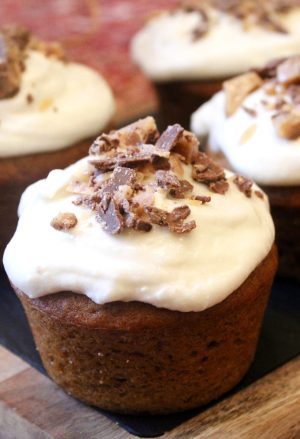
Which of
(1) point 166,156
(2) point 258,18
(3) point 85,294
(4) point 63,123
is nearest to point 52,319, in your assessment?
(3) point 85,294

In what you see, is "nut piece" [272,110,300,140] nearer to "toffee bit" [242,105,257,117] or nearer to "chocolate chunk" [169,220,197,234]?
"toffee bit" [242,105,257,117]

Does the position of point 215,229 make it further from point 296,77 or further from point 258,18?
point 258,18

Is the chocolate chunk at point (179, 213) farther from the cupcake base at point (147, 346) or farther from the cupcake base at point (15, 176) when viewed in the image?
the cupcake base at point (15, 176)

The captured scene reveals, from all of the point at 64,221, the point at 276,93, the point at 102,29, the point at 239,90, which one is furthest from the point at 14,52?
the point at 102,29

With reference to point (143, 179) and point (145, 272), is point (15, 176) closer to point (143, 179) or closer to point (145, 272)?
point (143, 179)

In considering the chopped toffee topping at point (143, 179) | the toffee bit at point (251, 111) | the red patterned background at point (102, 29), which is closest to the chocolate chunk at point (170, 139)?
the chopped toffee topping at point (143, 179)

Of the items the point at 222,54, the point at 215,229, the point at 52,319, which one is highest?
the point at 215,229

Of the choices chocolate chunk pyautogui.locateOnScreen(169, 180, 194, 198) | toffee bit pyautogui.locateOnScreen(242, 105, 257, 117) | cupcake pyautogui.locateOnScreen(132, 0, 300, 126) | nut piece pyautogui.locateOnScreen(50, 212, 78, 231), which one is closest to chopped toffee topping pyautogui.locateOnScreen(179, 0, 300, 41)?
cupcake pyautogui.locateOnScreen(132, 0, 300, 126)
